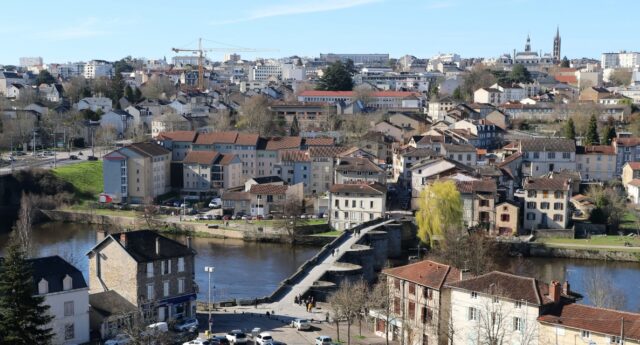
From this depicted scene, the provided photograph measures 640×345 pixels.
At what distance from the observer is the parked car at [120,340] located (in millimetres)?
18984

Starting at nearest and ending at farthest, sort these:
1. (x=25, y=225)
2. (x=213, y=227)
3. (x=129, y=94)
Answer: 1. (x=25, y=225)
2. (x=213, y=227)
3. (x=129, y=94)

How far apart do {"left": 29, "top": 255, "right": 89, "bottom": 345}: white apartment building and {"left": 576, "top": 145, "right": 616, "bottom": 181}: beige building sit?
32.3m

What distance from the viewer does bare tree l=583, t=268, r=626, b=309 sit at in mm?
22812

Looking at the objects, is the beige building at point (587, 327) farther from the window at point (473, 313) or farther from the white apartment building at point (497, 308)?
the window at point (473, 313)

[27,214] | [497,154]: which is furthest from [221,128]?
[27,214]

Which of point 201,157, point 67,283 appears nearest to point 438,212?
point 201,157

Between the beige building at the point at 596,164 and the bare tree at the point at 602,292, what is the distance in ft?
53.4

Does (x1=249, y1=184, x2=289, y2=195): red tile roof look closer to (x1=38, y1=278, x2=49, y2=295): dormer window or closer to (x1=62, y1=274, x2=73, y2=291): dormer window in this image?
(x1=62, y1=274, x2=73, y2=291): dormer window

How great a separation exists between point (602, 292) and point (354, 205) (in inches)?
635

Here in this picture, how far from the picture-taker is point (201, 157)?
45.9 m

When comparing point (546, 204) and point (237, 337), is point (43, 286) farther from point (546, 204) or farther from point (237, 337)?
point (546, 204)

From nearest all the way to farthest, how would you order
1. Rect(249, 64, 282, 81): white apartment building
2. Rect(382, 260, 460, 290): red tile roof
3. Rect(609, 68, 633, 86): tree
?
Rect(382, 260, 460, 290): red tile roof → Rect(609, 68, 633, 86): tree → Rect(249, 64, 282, 81): white apartment building

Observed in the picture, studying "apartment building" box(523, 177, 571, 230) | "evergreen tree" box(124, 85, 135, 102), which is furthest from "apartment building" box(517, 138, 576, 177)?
"evergreen tree" box(124, 85, 135, 102)

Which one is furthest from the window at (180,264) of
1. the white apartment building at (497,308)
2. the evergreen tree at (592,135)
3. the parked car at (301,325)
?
the evergreen tree at (592,135)
